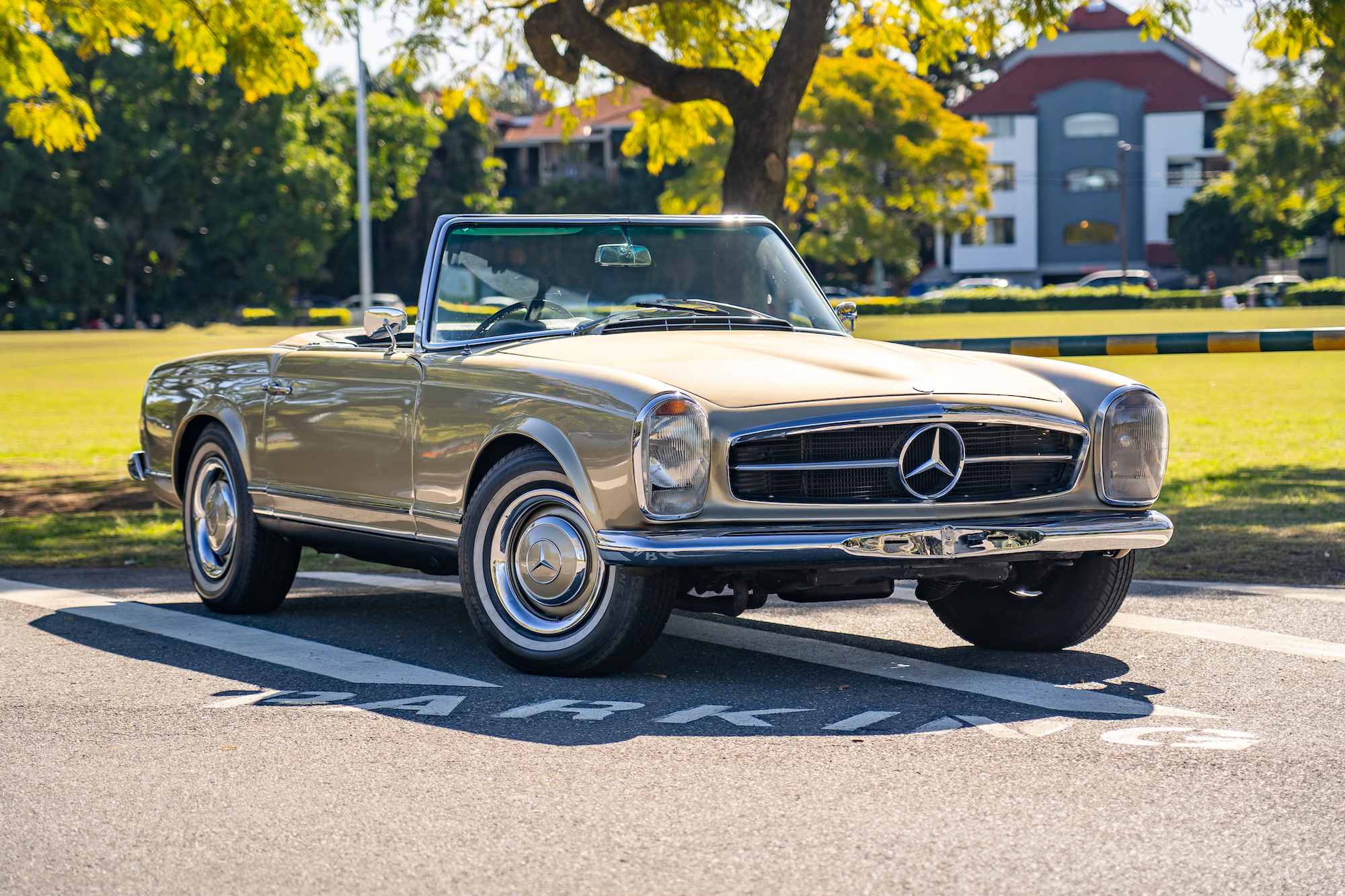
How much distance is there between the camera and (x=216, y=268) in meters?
68.9

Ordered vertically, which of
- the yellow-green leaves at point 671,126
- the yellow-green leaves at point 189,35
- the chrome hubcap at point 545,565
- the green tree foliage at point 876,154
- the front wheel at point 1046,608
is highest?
the green tree foliage at point 876,154

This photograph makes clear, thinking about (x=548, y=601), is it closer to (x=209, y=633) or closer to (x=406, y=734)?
(x=406, y=734)

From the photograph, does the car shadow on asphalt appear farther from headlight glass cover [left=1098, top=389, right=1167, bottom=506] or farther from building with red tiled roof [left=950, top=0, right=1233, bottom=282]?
building with red tiled roof [left=950, top=0, right=1233, bottom=282]

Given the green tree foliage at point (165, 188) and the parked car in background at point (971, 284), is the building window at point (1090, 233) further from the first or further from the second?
the green tree foliage at point (165, 188)

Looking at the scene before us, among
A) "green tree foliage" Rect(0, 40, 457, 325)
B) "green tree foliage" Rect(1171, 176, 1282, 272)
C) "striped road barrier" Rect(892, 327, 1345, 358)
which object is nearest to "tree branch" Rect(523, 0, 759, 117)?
"striped road barrier" Rect(892, 327, 1345, 358)

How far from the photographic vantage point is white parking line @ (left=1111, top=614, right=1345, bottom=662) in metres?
6.04

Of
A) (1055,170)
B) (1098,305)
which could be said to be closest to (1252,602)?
(1098,305)

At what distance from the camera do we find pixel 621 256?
264 inches

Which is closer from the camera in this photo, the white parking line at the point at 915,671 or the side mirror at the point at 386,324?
the white parking line at the point at 915,671

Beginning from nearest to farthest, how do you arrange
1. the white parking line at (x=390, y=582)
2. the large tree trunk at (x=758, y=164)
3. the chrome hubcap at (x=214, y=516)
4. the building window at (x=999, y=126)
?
the chrome hubcap at (x=214, y=516), the white parking line at (x=390, y=582), the large tree trunk at (x=758, y=164), the building window at (x=999, y=126)

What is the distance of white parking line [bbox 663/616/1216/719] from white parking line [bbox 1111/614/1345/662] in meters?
1.08

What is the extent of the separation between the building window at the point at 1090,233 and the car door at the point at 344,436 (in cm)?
7666

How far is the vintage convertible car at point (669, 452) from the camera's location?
17.3ft

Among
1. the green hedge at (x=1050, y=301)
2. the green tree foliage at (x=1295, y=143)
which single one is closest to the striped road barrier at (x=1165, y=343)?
the green tree foliage at (x=1295, y=143)
